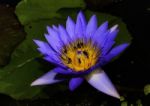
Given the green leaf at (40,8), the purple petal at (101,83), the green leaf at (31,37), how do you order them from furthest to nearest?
the green leaf at (40,8)
the green leaf at (31,37)
the purple petal at (101,83)

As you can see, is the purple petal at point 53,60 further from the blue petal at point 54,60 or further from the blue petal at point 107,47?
the blue petal at point 107,47

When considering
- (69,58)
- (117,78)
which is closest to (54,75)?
(69,58)

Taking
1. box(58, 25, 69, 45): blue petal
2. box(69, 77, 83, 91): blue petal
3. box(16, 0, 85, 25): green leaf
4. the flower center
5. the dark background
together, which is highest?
box(58, 25, 69, 45): blue petal

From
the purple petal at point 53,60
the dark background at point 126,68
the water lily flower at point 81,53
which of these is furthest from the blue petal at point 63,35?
the dark background at point 126,68

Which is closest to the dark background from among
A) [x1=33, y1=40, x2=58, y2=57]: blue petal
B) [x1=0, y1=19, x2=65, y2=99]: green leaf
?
[x1=0, y1=19, x2=65, y2=99]: green leaf

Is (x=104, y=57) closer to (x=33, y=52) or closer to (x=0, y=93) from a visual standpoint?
(x=33, y=52)

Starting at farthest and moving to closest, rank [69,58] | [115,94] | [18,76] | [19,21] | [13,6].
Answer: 1. [13,6]
2. [19,21]
3. [18,76]
4. [69,58]
5. [115,94]

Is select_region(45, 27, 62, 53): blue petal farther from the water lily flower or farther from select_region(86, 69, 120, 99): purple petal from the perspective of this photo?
select_region(86, 69, 120, 99): purple petal
